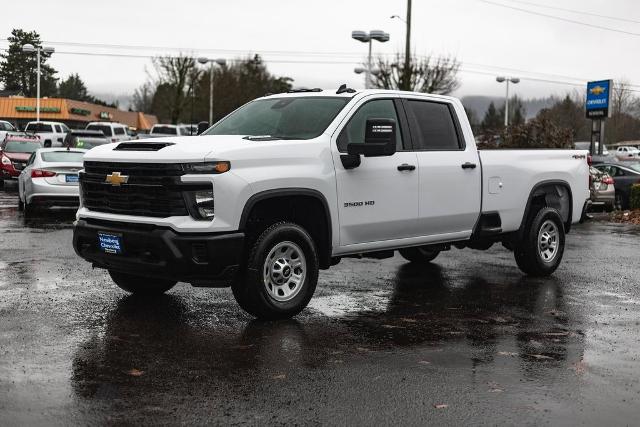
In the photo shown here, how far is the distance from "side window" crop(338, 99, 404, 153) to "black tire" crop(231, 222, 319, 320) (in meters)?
1.04

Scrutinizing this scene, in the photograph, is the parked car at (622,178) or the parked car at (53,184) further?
the parked car at (622,178)

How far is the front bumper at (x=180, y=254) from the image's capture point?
694 centimetres

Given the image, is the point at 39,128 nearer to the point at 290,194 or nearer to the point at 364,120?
the point at 364,120

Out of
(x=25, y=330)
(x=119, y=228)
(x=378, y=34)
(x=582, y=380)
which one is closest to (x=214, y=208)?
(x=119, y=228)

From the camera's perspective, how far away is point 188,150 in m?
7.08

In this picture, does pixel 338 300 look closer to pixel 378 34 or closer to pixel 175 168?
pixel 175 168

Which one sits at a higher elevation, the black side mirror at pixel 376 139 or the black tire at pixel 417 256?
the black side mirror at pixel 376 139

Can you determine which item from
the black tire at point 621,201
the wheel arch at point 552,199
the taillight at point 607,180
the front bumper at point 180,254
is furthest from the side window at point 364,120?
the black tire at point 621,201

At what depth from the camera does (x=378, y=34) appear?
113ft

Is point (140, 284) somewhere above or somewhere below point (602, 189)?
below

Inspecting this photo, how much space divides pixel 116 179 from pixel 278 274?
167cm

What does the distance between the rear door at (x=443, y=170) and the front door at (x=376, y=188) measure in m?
0.17

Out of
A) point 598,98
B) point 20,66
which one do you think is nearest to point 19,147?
point 598,98

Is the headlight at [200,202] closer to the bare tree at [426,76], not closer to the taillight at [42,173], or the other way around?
the taillight at [42,173]
